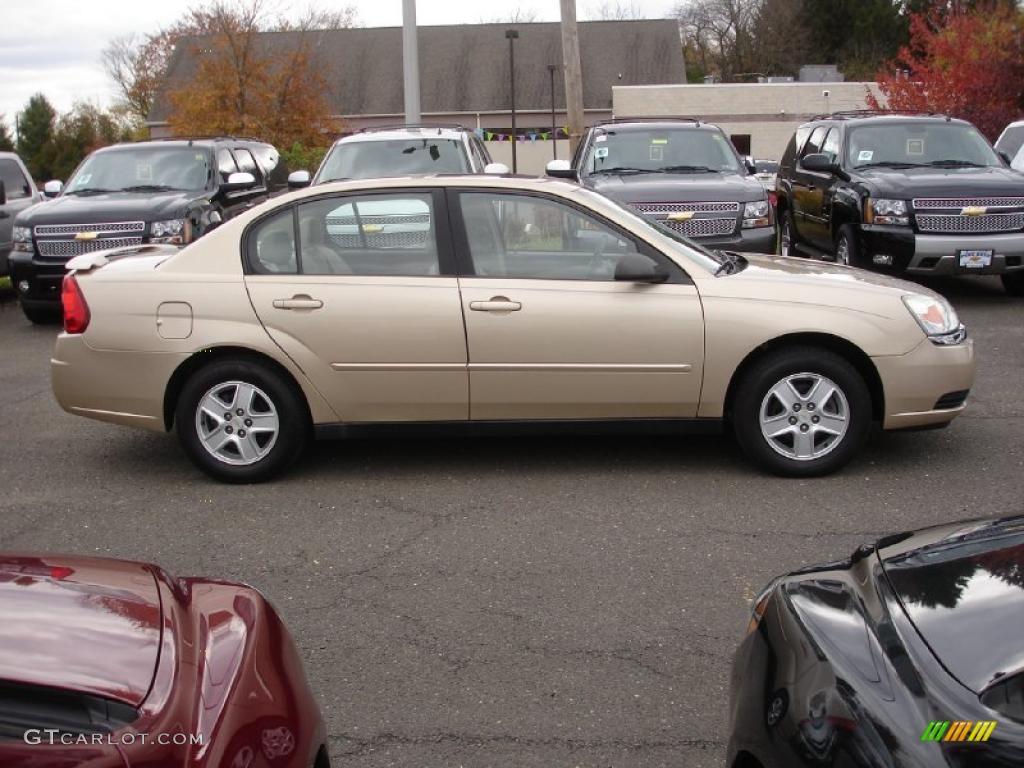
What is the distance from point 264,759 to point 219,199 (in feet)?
37.4

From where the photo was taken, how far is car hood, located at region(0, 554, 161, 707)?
2.09m

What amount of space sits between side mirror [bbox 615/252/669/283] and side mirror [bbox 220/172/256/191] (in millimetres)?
7859

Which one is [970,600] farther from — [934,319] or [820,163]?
[820,163]

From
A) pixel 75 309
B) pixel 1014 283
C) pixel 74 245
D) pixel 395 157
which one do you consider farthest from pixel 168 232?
pixel 1014 283

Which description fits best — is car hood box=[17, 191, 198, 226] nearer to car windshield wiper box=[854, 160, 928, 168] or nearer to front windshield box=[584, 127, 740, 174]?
front windshield box=[584, 127, 740, 174]

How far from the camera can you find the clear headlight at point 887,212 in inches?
452

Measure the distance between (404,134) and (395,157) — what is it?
470 millimetres

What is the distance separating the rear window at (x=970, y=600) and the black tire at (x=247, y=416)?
163 inches

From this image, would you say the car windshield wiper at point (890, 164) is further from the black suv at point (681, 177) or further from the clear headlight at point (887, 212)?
the black suv at point (681, 177)

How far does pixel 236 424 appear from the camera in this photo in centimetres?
634

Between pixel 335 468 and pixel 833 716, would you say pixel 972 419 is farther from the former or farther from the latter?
pixel 833 716

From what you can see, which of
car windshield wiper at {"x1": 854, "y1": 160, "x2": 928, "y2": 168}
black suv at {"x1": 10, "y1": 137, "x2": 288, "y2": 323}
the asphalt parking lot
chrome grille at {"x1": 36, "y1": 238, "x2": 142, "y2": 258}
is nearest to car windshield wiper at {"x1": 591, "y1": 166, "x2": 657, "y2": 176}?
car windshield wiper at {"x1": 854, "y1": 160, "x2": 928, "y2": 168}

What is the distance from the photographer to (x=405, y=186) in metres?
6.42

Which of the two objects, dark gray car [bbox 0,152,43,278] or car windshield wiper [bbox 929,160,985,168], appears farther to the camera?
dark gray car [bbox 0,152,43,278]
